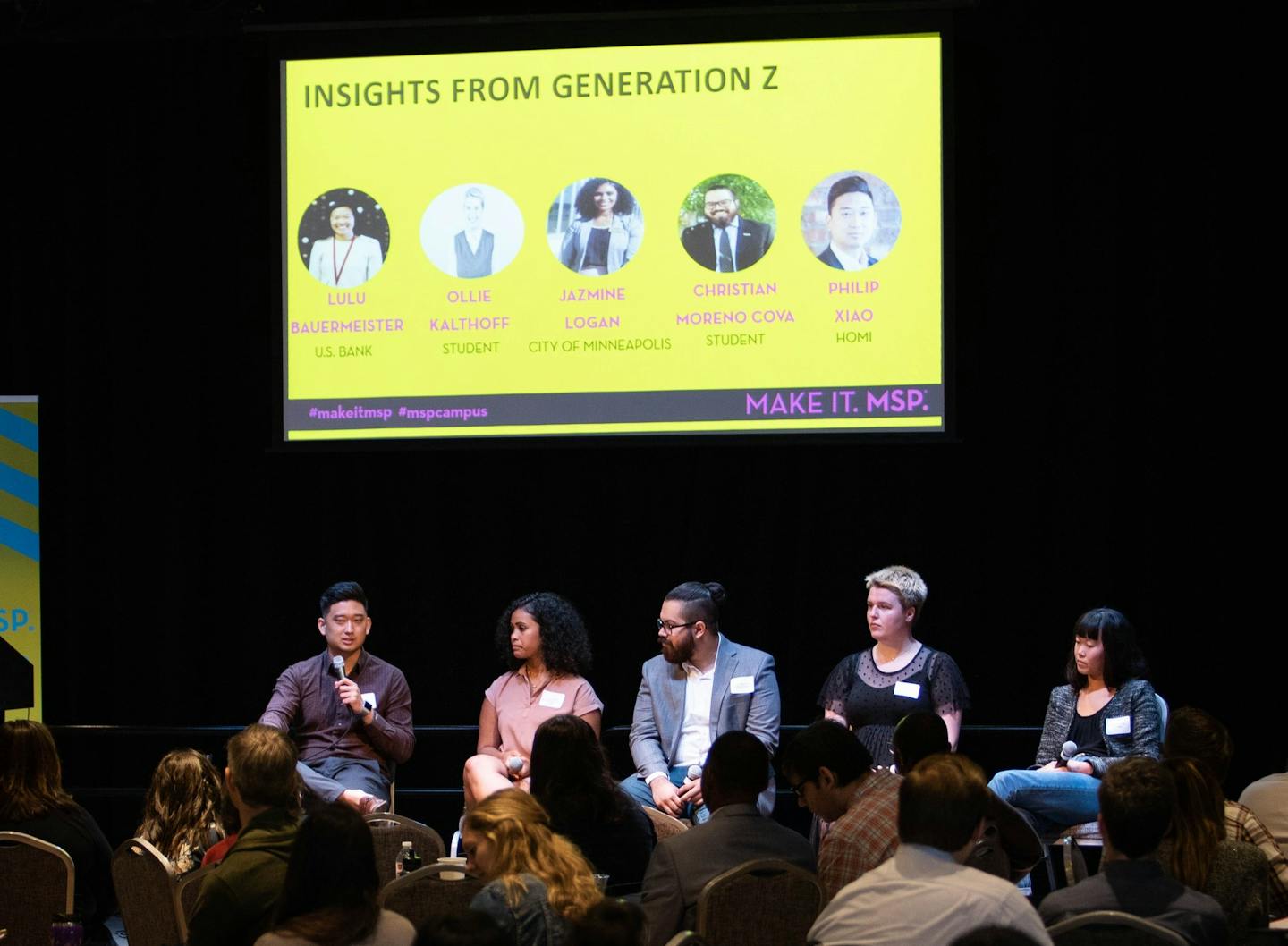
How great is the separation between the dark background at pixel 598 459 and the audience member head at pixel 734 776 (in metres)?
2.62

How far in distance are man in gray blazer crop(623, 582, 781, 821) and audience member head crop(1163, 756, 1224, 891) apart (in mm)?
2409

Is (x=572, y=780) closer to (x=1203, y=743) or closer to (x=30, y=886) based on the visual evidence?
(x=30, y=886)

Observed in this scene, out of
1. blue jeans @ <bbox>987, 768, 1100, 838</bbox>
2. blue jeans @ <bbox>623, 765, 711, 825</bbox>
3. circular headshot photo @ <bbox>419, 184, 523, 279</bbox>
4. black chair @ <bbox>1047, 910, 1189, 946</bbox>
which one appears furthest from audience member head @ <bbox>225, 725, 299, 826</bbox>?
circular headshot photo @ <bbox>419, 184, 523, 279</bbox>

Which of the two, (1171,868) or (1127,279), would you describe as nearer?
(1171,868)

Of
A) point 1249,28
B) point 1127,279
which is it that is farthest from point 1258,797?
point 1249,28

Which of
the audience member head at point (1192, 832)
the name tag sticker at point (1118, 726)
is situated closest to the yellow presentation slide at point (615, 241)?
the name tag sticker at point (1118, 726)

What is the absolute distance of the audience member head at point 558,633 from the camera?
5.58 meters

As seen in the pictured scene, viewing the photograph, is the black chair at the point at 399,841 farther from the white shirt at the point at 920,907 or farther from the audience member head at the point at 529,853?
the white shirt at the point at 920,907

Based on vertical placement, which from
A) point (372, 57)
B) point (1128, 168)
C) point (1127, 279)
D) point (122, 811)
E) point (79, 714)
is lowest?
point (122, 811)

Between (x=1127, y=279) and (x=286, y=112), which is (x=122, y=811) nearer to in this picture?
(x=286, y=112)

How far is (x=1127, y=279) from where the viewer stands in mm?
6117

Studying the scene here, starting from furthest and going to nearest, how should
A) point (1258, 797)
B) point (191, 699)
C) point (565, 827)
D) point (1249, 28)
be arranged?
1. point (191, 699)
2. point (1249, 28)
3. point (1258, 797)
4. point (565, 827)

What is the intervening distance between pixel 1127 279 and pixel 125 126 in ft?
14.3

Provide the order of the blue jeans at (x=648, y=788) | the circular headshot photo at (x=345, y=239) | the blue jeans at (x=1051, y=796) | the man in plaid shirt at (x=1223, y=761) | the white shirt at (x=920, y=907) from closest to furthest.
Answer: the white shirt at (x=920, y=907) → the man in plaid shirt at (x=1223, y=761) → the blue jeans at (x=1051, y=796) → the blue jeans at (x=648, y=788) → the circular headshot photo at (x=345, y=239)
